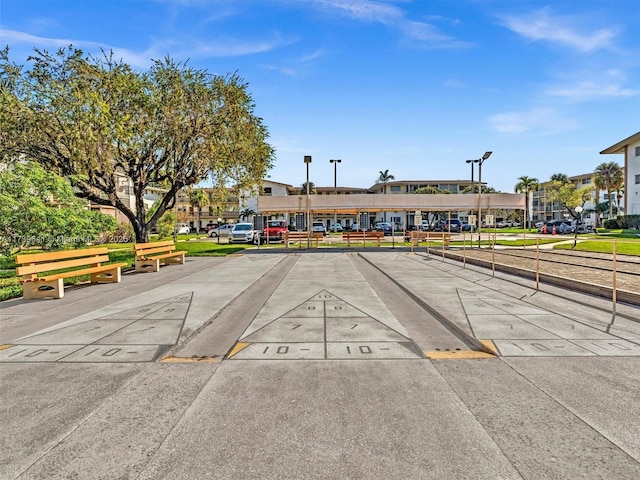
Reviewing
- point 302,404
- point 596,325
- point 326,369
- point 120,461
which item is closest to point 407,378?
point 326,369

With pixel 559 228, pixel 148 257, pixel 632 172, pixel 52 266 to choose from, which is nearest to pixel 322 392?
pixel 52 266

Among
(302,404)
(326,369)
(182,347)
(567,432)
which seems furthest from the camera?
(182,347)

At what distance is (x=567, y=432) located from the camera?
120 inches

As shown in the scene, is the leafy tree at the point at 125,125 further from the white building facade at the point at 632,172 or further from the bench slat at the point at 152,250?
the white building facade at the point at 632,172

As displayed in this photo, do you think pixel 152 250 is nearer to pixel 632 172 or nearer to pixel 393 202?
pixel 393 202

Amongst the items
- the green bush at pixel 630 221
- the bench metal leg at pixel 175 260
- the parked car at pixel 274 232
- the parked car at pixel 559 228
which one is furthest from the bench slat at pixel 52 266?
the green bush at pixel 630 221

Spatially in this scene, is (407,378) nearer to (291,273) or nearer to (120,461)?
(120,461)

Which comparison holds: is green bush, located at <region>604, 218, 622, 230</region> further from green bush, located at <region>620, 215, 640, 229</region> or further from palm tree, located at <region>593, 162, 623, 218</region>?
palm tree, located at <region>593, 162, 623, 218</region>

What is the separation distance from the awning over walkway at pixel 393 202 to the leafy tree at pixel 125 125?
18.3 ft

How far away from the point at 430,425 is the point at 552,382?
180cm

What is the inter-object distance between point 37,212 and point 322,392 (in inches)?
481

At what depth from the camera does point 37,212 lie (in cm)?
1162

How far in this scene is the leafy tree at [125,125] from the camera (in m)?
15.9

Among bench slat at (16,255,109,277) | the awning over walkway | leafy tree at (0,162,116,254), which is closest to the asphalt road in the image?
bench slat at (16,255,109,277)
